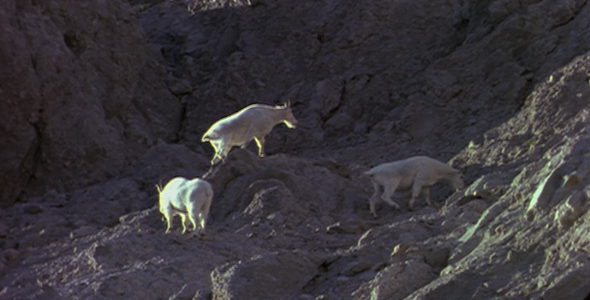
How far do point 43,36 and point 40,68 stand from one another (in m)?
0.58

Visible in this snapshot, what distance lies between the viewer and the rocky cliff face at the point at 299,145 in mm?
13828

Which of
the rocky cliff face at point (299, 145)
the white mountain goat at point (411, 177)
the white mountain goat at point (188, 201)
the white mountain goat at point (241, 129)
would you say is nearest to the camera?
the rocky cliff face at point (299, 145)

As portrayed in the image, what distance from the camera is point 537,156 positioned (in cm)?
1769

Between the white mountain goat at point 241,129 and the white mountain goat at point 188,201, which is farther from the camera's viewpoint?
the white mountain goat at point 241,129

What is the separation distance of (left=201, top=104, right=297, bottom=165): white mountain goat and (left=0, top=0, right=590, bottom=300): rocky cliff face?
1.22 feet

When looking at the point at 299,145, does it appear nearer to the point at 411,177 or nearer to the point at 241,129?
the point at 241,129

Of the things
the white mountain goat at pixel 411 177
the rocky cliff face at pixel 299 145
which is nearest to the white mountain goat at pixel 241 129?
the rocky cliff face at pixel 299 145

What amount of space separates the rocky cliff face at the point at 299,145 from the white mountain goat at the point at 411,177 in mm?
207

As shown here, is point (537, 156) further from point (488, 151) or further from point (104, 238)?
point (104, 238)

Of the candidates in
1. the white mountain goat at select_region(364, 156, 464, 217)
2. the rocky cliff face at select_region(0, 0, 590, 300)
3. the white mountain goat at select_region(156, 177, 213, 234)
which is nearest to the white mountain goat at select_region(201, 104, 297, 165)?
the rocky cliff face at select_region(0, 0, 590, 300)

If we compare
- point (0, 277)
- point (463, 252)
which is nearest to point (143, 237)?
point (0, 277)

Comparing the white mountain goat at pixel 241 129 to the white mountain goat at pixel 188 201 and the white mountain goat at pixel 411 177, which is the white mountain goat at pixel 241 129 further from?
the white mountain goat at pixel 188 201

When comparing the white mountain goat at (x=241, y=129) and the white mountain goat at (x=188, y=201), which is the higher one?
the white mountain goat at (x=241, y=129)

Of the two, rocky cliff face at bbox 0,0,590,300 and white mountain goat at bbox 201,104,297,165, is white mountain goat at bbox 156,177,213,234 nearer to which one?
rocky cliff face at bbox 0,0,590,300
